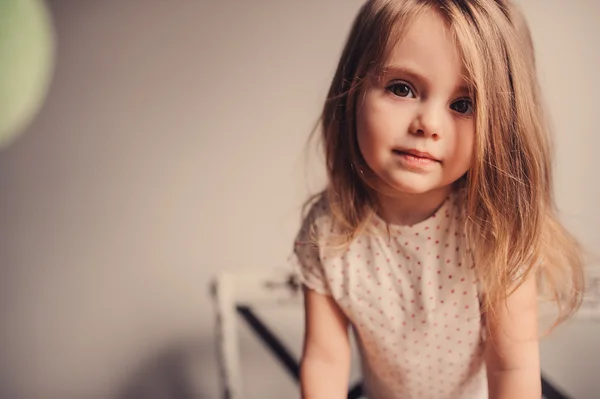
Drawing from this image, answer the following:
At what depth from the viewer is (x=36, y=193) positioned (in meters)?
0.94

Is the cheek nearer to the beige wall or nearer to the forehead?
the forehead

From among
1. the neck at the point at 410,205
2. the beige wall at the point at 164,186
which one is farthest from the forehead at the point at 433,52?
the beige wall at the point at 164,186

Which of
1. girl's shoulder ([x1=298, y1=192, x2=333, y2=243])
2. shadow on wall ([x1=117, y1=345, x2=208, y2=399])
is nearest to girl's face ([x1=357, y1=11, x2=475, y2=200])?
girl's shoulder ([x1=298, y1=192, x2=333, y2=243])

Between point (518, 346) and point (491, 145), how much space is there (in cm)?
19

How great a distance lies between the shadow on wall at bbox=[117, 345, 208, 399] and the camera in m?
0.96

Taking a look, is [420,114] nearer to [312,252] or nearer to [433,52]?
[433,52]

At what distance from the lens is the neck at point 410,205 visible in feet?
1.68

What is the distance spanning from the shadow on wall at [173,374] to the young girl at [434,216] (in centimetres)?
43

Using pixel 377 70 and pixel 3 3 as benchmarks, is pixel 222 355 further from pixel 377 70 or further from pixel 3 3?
pixel 3 3

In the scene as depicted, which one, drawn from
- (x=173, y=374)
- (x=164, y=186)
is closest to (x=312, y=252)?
(x=164, y=186)

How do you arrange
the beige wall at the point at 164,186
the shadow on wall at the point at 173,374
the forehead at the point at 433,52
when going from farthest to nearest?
the shadow on wall at the point at 173,374
the beige wall at the point at 164,186
the forehead at the point at 433,52

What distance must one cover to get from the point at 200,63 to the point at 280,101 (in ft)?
0.47

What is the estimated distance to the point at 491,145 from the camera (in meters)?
0.43

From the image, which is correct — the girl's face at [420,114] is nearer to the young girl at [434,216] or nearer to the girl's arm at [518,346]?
the young girl at [434,216]
